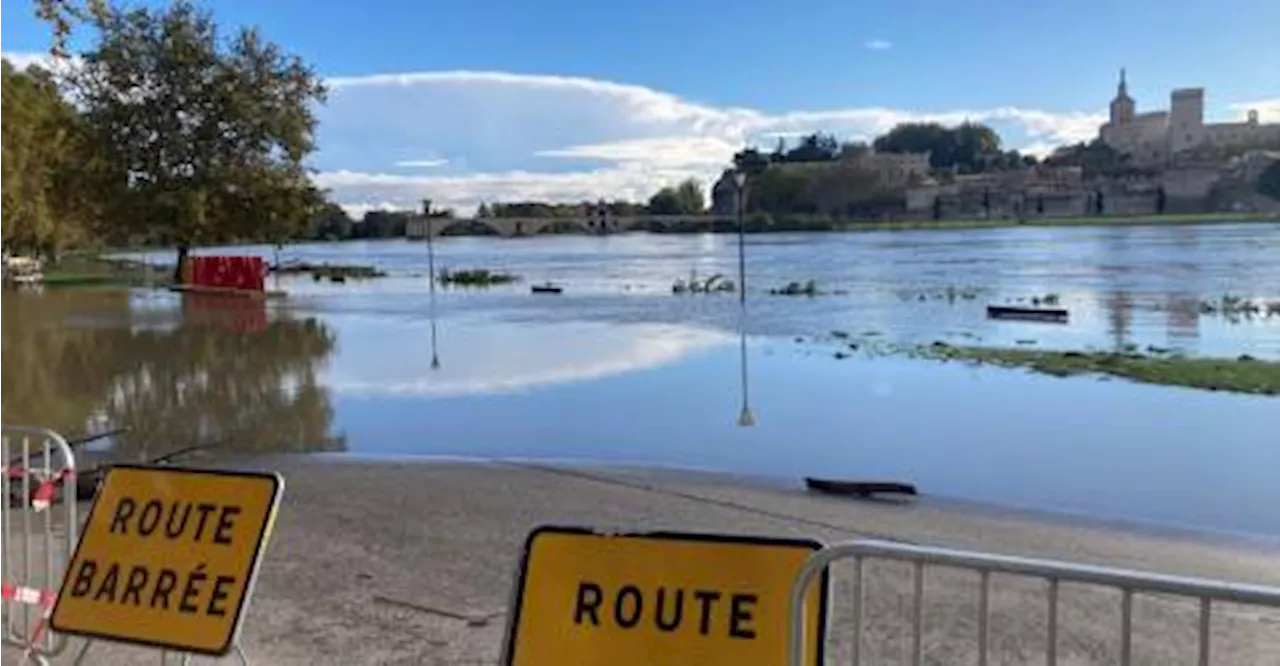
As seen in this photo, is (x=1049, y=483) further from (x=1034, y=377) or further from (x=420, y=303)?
(x=420, y=303)

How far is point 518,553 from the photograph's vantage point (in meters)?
7.28

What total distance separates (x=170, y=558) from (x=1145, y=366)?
21.6 meters

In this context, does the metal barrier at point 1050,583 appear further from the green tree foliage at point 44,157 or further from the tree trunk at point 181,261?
the tree trunk at point 181,261

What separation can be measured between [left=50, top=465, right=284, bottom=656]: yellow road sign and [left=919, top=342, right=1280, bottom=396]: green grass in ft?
60.1

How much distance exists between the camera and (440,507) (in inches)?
432

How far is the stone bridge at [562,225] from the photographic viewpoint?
529ft

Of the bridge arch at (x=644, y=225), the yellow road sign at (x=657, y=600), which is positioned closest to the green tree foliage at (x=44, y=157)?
the yellow road sign at (x=657, y=600)

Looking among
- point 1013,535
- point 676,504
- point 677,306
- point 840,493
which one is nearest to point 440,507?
point 676,504

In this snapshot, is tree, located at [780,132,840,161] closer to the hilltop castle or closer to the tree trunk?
the hilltop castle

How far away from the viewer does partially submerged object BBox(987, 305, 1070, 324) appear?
37688 mm

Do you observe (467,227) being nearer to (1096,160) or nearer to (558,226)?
(558,226)

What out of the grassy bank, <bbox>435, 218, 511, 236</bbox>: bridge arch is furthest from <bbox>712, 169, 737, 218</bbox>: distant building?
the grassy bank

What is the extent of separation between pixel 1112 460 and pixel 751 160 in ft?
520

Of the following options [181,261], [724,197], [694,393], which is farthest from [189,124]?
[724,197]
